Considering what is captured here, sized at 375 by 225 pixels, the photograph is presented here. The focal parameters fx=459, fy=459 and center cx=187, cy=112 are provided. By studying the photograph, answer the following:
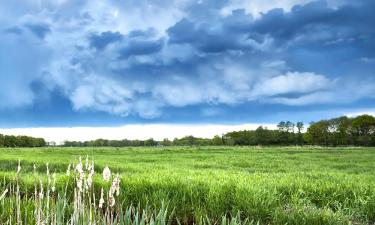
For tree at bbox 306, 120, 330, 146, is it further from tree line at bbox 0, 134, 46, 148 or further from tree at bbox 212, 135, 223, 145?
tree line at bbox 0, 134, 46, 148

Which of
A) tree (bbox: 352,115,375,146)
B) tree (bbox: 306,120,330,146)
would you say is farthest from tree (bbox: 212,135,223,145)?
tree (bbox: 352,115,375,146)

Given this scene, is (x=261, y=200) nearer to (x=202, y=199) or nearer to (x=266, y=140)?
(x=202, y=199)

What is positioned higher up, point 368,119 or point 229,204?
point 368,119

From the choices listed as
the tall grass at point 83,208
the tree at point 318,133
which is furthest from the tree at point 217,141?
the tall grass at point 83,208

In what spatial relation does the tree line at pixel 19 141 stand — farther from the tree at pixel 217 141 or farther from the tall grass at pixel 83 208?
the tall grass at pixel 83 208

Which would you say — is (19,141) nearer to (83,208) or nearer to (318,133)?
(318,133)

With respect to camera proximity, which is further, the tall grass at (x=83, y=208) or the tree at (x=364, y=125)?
the tree at (x=364, y=125)

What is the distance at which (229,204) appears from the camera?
9.72 metres

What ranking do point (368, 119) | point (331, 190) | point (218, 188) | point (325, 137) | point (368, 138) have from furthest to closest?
1. point (368, 119)
2. point (325, 137)
3. point (368, 138)
4. point (331, 190)
5. point (218, 188)

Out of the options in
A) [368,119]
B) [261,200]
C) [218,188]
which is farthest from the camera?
[368,119]

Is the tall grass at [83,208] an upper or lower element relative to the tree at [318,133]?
lower

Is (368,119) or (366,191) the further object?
(368,119)

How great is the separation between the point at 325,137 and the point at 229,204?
→ 529 ft

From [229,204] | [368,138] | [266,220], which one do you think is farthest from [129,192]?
[368,138]
